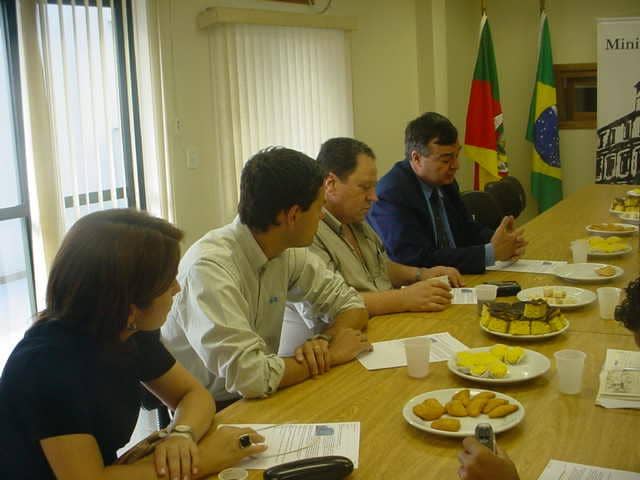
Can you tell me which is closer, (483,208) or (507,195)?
(483,208)

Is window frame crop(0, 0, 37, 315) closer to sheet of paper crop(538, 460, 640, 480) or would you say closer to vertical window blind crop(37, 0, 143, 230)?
vertical window blind crop(37, 0, 143, 230)

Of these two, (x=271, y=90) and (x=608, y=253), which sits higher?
(x=271, y=90)

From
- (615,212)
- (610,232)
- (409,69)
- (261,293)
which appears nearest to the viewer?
(261,293)

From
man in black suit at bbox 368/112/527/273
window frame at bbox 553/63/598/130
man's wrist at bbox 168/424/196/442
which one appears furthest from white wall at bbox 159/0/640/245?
man's wrist at bbox 168/424/196/442

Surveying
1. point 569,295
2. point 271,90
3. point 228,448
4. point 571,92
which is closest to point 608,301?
point 569,295

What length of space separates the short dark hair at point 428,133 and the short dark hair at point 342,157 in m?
0.68

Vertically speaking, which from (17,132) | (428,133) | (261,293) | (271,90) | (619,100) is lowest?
(261,293)

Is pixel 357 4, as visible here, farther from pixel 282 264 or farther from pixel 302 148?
pixel 282 264

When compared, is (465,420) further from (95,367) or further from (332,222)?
(332,222)

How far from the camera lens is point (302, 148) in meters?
4.87

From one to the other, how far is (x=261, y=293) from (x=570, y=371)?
892 millimetres

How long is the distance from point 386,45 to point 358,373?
13.7 ft

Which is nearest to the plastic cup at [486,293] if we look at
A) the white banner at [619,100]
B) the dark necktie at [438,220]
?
the dark necktie at [438,220]

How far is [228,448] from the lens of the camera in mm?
1501
